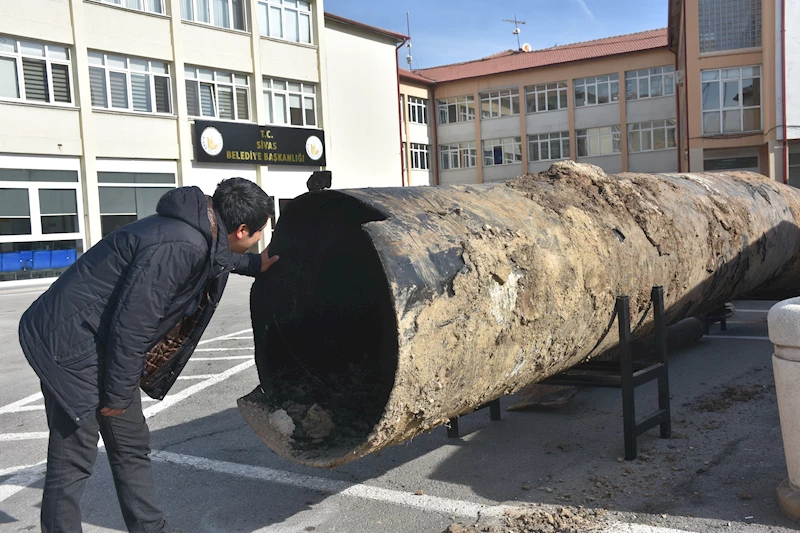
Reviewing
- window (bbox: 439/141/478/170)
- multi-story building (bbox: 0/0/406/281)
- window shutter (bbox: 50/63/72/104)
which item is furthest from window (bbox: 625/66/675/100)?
window shutter (bbox: 50/63/72/104)

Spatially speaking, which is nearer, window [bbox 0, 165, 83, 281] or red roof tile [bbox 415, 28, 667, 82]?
window [bbox 0, 165, 83, 281]

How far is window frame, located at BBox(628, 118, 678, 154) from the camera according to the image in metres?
38.3

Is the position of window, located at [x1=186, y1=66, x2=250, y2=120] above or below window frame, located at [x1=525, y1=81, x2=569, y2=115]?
below

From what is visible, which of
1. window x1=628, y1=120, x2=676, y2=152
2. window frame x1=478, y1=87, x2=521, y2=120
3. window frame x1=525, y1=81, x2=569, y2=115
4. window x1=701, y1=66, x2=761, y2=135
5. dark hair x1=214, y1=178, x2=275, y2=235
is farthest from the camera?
window frame x1=478, y1=87, x2=521, y2=120

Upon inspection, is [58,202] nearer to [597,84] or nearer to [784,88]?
[784,88]

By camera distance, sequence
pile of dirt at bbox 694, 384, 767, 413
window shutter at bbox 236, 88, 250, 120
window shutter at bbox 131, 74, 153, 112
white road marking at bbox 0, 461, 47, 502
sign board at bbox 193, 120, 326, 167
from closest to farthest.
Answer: white road marking at bbox 0, 461, 47, 502 < pile of dirt at bbox 694, 384, 767, 413 < window shutter at bbox 131, 74, 153, 112 < sign board at bbox 193, 120, 326, 167 < window shutter at bbox 236, 88, 250, 120

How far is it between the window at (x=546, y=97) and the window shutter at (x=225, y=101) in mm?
21175

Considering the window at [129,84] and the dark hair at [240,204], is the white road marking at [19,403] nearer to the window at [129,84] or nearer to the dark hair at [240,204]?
the dark hair at [240,204]

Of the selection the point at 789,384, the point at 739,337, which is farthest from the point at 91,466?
the point at 739,337

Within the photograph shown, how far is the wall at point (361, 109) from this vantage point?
30.2 m

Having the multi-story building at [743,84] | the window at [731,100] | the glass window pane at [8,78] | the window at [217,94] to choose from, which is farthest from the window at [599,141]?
the glass window pane at [8,78]

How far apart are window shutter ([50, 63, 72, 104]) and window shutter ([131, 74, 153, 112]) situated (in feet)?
6.83

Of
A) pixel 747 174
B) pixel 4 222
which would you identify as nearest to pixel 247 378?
pixel 747 174

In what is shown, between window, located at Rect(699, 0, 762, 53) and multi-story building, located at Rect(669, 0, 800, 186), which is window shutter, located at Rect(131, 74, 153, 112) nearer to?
multi-story building, located at Rect(669, 0, 800, 186)
